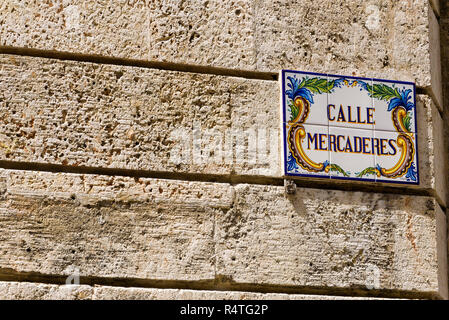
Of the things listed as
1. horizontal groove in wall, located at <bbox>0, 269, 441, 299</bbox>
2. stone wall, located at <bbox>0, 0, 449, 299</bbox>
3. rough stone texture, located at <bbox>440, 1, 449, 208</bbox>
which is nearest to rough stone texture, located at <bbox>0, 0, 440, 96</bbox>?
stone wall, located at <bbox>0, 0, 449, 299</bbox>

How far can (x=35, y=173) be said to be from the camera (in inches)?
216

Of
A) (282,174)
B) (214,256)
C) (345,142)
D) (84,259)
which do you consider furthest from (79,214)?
(345,142)

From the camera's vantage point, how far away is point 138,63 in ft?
18.9

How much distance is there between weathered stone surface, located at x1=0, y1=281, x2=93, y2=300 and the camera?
17.5ft

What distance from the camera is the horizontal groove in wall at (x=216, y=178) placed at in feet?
18.1

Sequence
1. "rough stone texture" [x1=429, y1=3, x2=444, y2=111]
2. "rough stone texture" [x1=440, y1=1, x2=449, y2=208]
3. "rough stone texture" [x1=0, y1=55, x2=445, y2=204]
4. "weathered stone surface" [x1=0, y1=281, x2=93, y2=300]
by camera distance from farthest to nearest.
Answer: "rough stone texture" [x1=440, y1=1, x2=449, y2=208], "rough stone texture" [x1=429, y1=3, x2=444, y2=111], "rough stone texture" [x1=0, y1=55, x2=445, y2=204], "weathered stone surface" [x1=0, y1=281, x2=93, y2=300]

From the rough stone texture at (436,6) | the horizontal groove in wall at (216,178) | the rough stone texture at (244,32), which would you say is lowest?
the horizontal groove in wall at (216,178)

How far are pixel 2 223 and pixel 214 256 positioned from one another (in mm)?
1041

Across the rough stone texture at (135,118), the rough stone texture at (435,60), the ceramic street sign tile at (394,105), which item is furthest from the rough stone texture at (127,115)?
the rough stone texture at (435,60)

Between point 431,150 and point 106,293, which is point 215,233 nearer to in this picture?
point 106,293

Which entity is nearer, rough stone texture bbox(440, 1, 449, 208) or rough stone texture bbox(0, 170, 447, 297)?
rough stone texture bbox(0, 170, 447, 297)

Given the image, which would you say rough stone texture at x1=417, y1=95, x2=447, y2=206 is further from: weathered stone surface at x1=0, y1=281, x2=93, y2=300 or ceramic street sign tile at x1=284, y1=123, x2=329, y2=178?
weathered stone surface at x1=0, y1=281, x2=93, y2=300

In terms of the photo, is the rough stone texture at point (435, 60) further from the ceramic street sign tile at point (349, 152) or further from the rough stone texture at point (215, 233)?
the rough stone texture at point (215, 233)

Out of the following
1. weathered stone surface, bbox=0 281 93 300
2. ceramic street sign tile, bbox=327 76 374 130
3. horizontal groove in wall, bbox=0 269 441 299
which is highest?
ceramic street sign tile, bbox=327 76 374 130
